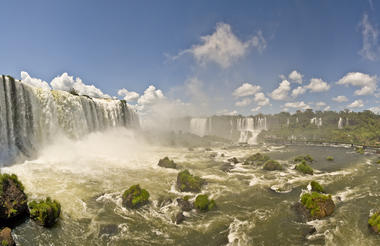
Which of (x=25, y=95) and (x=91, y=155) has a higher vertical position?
(x=25, y=95)

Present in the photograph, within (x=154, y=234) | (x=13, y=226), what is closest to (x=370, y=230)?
(x=154, y=234)

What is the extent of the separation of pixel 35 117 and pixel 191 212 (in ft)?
82.2

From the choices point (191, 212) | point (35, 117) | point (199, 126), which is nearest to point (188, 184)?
point (191, 212)

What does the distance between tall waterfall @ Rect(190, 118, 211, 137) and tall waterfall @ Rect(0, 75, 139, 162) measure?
7377 cm

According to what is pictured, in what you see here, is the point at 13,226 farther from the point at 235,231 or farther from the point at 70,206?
the point at 235,231

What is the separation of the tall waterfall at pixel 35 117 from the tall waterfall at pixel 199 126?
242ft

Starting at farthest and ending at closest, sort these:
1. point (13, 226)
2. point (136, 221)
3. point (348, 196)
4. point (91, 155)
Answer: point (91, 155)
point (348, 196)
point (136, 221)
point (13, 226)

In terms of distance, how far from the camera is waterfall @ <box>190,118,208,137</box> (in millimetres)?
107438

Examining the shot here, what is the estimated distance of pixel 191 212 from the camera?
41.6 feet

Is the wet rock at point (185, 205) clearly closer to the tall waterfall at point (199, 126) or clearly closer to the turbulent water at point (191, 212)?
the turbulent water at point (191, 212)

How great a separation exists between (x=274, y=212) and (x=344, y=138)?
7909 cm

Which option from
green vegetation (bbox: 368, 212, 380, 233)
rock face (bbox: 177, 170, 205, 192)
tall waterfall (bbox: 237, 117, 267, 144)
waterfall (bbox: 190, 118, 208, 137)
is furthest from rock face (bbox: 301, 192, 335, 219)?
waterfall (bbox: 190, 118, 208, 137)

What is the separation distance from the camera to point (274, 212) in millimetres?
12812

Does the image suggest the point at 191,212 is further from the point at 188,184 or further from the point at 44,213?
the point at 44,213
